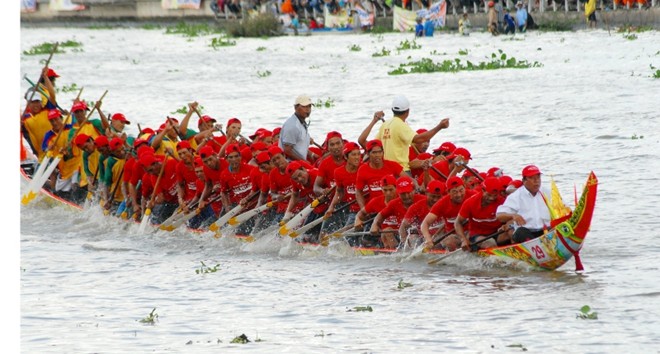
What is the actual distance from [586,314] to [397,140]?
13.3 feet

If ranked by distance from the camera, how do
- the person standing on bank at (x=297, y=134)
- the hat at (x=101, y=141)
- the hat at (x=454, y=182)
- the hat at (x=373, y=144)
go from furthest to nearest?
the hat at (x=101, y=141)
the person standing on bank at (x=297, y=134)
the hat at (x=373, y=144)
the hat at (x=454, y=182)

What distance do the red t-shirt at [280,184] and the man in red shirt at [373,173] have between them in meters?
1.37

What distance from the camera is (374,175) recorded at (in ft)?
46.5

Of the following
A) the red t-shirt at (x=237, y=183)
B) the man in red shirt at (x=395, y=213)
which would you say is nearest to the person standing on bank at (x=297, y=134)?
the red t-shirt at (x=237, y=183)

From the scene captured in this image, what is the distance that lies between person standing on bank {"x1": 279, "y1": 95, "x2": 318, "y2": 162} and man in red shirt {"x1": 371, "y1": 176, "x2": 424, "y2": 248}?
7.94 ft

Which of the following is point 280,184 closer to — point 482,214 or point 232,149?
A: point 232,149

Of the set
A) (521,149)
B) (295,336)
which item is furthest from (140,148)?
(521,149)

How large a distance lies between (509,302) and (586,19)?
105 ft

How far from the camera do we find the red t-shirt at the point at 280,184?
15414mm

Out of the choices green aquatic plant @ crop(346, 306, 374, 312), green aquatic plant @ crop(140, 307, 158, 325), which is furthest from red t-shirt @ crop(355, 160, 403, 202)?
green aquatic plant @ crop(140, 307, 158, 325)

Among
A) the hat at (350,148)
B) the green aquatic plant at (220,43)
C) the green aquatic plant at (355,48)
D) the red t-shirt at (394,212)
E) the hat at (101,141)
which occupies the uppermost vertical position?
the green aquatic plant at (220,43)

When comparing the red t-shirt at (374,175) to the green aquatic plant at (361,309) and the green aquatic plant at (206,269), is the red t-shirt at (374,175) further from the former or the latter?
the green aquatic plant at (361,309)

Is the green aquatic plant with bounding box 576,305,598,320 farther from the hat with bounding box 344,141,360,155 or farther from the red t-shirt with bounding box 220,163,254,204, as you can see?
the red t-shirt with bounding box 220,163,254,204

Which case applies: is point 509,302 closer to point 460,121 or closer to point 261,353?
point 261,353
